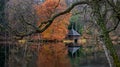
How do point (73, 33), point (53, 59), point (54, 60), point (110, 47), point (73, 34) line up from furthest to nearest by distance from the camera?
1. point (73, 33)
2. point (73, 34)
3. point (53, 59)
4. point (54, 60)
5. point (110, 47)

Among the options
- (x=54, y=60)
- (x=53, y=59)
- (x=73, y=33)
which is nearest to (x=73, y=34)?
(x=73, y=33)

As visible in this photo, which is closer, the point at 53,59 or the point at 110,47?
the point at 110,47

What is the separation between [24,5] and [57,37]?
14.8 m

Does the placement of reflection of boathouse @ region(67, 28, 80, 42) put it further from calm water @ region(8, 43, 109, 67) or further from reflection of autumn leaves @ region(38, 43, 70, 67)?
calm water @ region(8, 43, 109, 67)

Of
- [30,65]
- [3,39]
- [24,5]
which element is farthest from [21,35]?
[3,39]

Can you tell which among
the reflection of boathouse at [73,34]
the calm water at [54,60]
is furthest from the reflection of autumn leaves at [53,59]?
the reflection of boathouse at [73,34]

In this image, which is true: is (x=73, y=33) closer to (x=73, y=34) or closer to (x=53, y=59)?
(x=73, y=34)

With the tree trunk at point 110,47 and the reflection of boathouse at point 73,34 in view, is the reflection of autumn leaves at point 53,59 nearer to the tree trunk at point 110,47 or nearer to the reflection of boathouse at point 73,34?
the tree trunk at point 110,47

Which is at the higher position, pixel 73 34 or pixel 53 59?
pixel 73 34

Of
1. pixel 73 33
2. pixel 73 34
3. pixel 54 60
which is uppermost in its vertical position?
pixel 73 33

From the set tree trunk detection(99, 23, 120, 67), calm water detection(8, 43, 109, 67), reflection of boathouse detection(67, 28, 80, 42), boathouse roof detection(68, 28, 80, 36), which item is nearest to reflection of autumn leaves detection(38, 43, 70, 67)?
calm water detection(8, 43, 109, 67)

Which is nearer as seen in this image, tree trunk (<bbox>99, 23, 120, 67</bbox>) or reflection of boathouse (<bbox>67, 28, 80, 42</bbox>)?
tree trunk (<bbox>99, 23, 120, 67</bbox>)

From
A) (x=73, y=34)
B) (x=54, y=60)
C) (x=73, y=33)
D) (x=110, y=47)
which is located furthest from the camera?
(x=73, y=33)

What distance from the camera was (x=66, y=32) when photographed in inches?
2682
